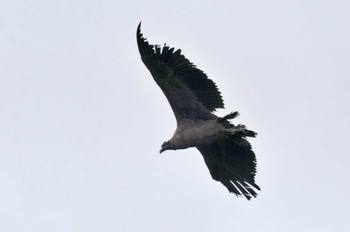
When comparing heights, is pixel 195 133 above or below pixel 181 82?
below

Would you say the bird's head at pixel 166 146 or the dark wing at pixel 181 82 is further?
the bird's head at pixel 166 146

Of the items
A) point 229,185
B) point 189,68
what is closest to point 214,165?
point 229,185

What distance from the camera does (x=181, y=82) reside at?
32.6 m

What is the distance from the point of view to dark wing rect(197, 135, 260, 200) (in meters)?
32.7

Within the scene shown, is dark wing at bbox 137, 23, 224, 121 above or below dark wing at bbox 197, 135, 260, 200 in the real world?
above

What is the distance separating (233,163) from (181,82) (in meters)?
2.65

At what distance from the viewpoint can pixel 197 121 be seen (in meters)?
33.0

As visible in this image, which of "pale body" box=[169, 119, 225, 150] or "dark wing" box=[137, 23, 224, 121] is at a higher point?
"dark wing" box=[137, 23, 224, 121]

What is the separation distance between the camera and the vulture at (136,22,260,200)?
32125 mm

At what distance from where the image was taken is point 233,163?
33406 mm

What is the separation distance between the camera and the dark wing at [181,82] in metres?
32.1

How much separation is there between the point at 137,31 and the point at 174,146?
3487mm

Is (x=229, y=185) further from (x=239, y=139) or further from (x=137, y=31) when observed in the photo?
(x=137, y=31)

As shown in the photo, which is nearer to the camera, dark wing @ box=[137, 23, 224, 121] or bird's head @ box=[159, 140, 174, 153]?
dark wing @ box=[137, 23, 224, 121]
